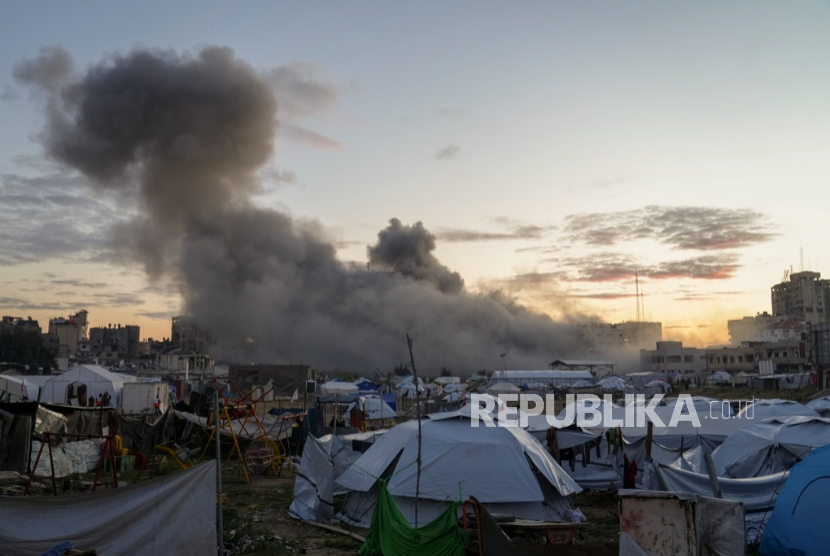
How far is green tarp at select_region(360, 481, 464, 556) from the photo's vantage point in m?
9.05

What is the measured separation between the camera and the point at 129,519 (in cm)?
846

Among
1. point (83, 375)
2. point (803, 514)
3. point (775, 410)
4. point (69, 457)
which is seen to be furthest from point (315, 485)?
point (83, 375)

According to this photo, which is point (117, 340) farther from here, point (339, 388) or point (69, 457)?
point (69, 457)

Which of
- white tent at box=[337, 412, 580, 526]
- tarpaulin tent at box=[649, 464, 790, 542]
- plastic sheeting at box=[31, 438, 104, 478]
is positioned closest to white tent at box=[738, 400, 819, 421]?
tarpaulin tent at box=[649, 464, 790, 542]

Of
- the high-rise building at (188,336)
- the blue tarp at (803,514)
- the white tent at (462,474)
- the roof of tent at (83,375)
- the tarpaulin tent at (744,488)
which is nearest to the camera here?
the blue tarp at (803,514)

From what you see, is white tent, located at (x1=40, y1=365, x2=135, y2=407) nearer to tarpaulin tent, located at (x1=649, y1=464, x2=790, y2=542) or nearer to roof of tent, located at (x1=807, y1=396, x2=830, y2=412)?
tarpaulin tent, located at (x1=649, y1=464, x2=790, y2=542)

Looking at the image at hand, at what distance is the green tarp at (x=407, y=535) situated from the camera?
9.05 m

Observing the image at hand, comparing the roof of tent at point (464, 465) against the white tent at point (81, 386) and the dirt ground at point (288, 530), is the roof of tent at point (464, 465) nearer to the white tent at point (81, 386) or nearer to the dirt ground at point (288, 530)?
the dirt ground at point (288, 530)

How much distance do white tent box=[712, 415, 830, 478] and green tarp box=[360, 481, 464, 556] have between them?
791 cm

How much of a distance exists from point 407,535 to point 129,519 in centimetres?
358

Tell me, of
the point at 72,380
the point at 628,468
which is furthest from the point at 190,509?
the point at 72,380

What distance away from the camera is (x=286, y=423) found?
23.8m

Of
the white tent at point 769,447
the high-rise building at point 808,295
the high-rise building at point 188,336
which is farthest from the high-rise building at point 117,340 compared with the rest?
the high-rise building at point 808,295

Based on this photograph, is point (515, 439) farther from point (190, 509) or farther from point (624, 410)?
point (624, 410)
